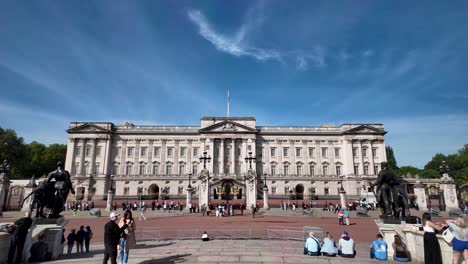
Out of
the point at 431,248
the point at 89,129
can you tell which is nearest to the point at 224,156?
the point at 89,129

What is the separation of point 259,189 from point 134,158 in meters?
31.0

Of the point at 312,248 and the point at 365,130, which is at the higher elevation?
the point at 365,130

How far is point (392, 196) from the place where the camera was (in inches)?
448

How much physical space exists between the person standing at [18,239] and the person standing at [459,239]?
1272 centimetres

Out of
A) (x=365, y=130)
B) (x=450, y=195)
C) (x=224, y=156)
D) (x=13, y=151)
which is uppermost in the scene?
(x=365, y=130)

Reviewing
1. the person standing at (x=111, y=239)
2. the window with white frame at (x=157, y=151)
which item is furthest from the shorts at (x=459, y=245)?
the window with white frame at (x=157, y=151)

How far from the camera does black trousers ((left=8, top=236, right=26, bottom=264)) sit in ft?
27.8

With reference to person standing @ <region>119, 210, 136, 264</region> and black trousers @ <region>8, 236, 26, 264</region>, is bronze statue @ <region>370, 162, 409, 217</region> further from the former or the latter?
black trousers @ <region>8, 236, 26, 264</region>

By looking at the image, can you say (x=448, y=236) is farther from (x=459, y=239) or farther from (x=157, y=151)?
(x=157, y=151)

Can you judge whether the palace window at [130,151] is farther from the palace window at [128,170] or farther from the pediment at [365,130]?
the pediment at [365,130]

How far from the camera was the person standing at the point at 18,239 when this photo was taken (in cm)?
851

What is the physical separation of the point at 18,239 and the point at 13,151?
6800cm

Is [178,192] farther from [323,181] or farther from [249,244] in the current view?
[249,244]

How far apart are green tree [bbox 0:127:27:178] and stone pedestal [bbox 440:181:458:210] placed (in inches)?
3209
